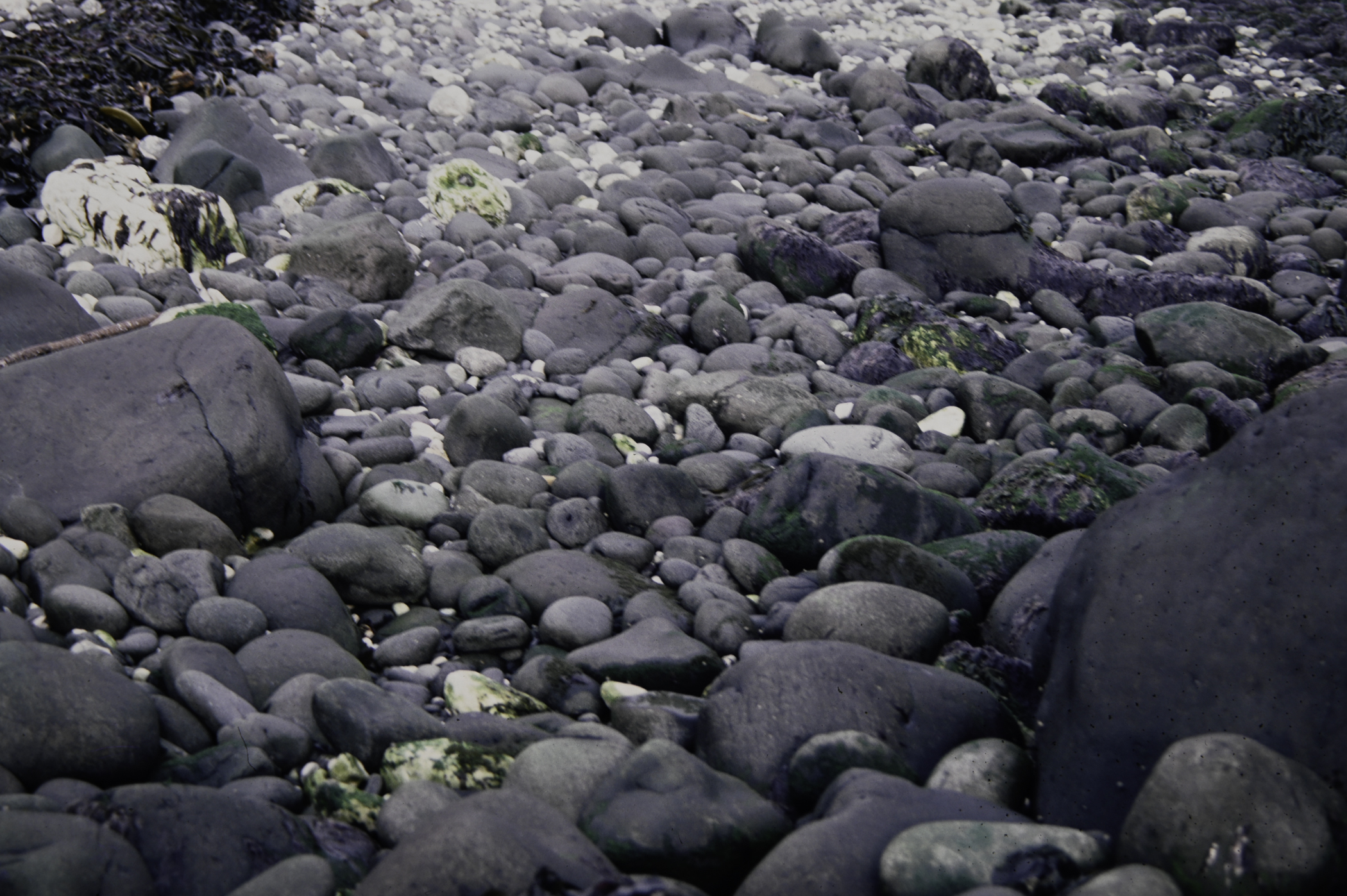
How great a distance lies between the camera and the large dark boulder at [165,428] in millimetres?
3451

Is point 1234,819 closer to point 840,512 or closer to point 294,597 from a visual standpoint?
point 840,512

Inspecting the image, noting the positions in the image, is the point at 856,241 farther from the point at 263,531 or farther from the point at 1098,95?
the point at 1098,95

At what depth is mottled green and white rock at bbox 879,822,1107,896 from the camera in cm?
178

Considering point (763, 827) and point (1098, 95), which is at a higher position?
point (1098, 95)

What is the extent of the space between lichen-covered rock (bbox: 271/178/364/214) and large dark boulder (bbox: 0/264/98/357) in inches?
86.3

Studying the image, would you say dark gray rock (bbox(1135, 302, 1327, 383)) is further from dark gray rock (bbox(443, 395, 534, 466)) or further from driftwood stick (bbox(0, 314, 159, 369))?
driftwood stick (bbox(0, 314, 159, 369))

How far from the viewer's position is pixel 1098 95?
11250mm

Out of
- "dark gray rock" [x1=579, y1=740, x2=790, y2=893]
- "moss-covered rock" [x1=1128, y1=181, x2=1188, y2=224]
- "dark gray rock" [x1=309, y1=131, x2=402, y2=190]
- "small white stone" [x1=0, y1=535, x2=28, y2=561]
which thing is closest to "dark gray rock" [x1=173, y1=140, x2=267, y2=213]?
"dark gray rock" [x1=309, y1=131, x2=402, y2=190]

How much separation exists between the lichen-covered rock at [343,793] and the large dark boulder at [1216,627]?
155 centimetres

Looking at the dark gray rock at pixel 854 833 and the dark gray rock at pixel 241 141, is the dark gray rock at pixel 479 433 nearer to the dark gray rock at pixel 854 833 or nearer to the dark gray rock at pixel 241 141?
the dark gray rock at pixel 854 833

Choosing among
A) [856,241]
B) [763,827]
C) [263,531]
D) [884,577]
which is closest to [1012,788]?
[763,827]

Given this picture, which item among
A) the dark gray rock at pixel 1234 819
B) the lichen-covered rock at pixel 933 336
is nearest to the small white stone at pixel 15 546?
the dark gray rock at pixel 1234 819

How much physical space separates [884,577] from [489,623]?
132 cm

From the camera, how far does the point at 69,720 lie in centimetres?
222
